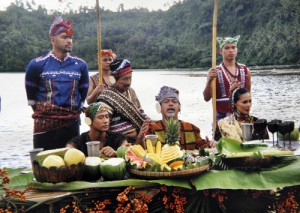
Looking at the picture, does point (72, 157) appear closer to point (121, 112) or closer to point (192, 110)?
point (121, 112)

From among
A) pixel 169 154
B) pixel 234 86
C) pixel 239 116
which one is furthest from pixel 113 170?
pixel 234 86

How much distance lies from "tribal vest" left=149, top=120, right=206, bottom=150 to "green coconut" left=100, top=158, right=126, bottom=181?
4.23 ft

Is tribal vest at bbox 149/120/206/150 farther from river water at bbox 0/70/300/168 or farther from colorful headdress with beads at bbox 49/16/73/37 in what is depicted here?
river water at bbox 0/70/300/168

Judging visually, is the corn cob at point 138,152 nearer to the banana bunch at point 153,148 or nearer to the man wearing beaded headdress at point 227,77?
the banana bunch at point 153,148

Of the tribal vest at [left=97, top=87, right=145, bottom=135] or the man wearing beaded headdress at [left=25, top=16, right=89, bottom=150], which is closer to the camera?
the tribal vest at [left=97, top=87, right=145, bottom=135]

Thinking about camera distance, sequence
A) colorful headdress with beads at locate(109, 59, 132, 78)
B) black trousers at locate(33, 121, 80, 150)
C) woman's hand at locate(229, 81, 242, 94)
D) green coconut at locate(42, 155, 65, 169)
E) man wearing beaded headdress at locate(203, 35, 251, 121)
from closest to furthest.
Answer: green coconut at locate(42, 155, 65, 169), colorful headdress with beads at locate(109, 59, 132, 78), black trousers at locate(33, 121, 80, 150), woman's hand at locate(229, 81, 242, 94), man wearing beaded headdress at locate(203, 35, 251, 121)

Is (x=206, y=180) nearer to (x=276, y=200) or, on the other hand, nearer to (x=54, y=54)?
(x=276, y=200)

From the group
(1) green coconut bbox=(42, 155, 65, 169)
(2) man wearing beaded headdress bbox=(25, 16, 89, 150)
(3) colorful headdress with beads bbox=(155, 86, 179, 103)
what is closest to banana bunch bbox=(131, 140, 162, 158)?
(1) green coconut bbox=(42, 155, 65, 169)

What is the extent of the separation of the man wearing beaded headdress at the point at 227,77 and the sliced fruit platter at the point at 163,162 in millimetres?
2072

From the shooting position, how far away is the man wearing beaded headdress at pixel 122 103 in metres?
3.97

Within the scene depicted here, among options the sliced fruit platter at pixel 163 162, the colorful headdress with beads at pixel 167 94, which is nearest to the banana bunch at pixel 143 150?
the sliced fruit platter at pixel 163 162

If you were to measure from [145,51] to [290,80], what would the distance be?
16067mm

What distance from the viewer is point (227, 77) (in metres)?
4.81

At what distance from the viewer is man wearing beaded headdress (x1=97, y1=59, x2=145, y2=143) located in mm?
3972
